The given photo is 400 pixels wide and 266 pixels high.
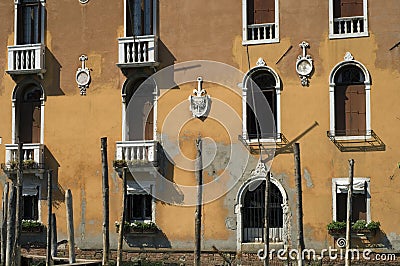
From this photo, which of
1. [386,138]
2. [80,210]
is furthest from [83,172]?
[386,138]

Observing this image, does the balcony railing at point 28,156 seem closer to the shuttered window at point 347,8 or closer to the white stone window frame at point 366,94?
the white stone window frame at point 366,94

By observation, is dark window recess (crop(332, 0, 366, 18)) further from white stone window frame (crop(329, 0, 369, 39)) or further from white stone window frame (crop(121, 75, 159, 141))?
white stone window frame (crop(121, 75, 159, 141))

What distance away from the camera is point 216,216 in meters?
23.7

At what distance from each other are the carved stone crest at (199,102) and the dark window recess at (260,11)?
2290 mm

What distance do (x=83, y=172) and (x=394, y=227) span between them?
912cm

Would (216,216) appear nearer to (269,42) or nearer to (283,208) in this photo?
(283,208)

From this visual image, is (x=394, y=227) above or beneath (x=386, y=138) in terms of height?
beneath

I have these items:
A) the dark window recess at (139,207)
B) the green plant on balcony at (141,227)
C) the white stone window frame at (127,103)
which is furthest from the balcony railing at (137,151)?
the green plant on balcony at (141,227)

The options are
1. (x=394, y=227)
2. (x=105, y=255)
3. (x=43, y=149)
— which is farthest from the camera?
(x=43, y=149)

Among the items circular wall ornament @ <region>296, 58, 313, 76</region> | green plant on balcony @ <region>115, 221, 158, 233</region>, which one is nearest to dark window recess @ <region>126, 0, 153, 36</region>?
circular wall ornament @ <region>296, 58, 313, 76</region>

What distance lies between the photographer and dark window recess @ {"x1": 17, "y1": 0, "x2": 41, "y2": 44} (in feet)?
84.7

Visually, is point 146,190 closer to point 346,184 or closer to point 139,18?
point 139,18

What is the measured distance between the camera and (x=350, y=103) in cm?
2288

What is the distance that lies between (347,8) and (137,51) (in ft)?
20.1
